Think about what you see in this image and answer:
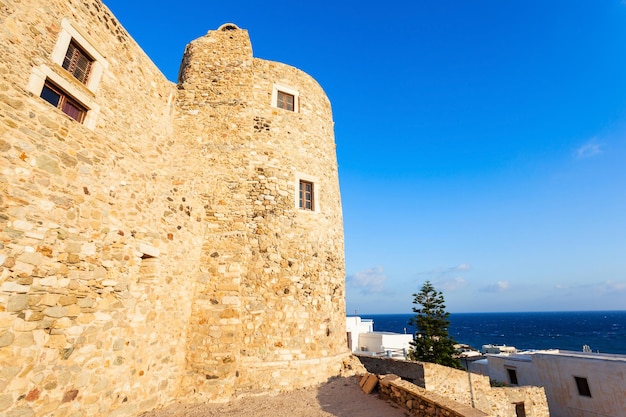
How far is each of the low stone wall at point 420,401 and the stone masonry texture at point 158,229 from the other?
194 centimetres

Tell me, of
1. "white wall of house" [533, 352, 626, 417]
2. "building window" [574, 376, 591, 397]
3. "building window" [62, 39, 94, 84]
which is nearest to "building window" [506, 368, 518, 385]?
"white wall of house" [533, 352, 626, 417]

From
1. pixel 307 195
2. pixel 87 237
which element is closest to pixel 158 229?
pixel 87 237

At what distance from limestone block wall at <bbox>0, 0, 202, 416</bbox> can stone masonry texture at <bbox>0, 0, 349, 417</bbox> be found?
3 centimetres

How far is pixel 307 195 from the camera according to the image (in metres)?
10.5

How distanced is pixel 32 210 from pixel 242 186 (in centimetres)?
514

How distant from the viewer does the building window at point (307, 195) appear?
34.0 feet

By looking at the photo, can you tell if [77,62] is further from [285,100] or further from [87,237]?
[285,100]

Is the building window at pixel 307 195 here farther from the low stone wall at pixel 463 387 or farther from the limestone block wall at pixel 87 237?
the low stone wall at pixel 463 387

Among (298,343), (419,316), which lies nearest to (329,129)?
(298,343)

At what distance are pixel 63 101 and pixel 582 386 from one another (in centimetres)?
2802

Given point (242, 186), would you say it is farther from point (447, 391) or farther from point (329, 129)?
point (447, 391)

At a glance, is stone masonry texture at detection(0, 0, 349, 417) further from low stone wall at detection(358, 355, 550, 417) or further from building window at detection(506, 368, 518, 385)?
building window at detection(506, 368, 518, 385)

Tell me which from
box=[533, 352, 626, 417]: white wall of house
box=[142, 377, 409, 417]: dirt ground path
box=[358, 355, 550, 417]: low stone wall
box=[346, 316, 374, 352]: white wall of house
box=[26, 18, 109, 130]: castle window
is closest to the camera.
A: box=[26, 18, 109, 130]: castle window

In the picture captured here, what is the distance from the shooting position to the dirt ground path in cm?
659
